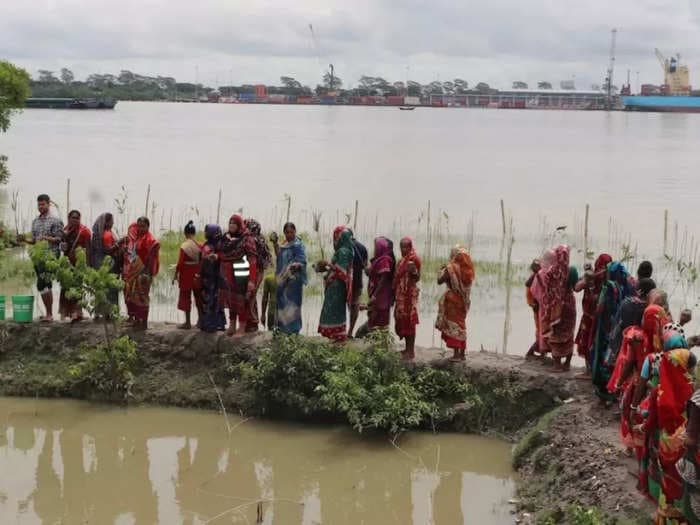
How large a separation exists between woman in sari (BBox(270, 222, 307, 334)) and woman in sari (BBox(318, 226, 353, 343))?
220mm

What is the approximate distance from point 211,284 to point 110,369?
119 centimetres

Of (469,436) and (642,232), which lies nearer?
(469,436)

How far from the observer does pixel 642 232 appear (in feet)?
61.5

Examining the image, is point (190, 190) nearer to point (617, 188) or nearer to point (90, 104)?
point (617, 188)

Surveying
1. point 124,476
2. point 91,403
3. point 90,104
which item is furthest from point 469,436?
point 90,104

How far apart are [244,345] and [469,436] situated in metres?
2.21

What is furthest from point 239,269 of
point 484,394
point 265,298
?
point 484,394

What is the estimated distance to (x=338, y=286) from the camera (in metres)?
7.82

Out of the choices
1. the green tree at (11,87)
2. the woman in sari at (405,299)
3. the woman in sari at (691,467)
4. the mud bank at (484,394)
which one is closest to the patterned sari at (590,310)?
the mud bank at (484,394)

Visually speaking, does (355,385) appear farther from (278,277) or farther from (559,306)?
(559,306)

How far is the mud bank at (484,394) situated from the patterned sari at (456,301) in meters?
0.24

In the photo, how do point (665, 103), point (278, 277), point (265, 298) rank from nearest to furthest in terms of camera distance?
point (278, 277), point (265, 298), point (665, 103)

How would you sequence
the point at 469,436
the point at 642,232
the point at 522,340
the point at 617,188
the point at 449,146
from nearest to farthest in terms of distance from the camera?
the point at 469,436 < the point at 522,340 < the point at 642,232 < the point at 617,188 < the point at 449,146

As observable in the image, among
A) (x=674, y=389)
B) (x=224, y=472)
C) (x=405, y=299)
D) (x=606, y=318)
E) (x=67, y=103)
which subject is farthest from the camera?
(x=67, y=103)
